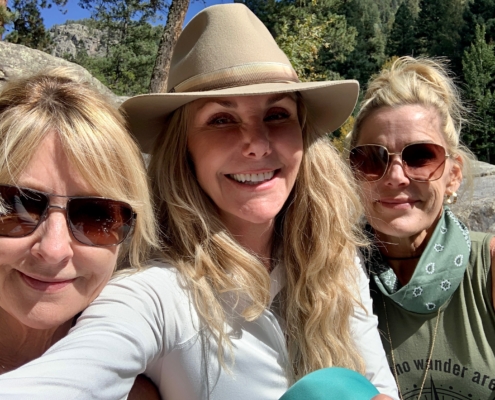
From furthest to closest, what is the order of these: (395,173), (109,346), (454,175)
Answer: (454,175), (395,173), (109,346)

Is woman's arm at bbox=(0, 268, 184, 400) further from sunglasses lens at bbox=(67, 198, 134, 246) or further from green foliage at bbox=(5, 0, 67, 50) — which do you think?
green foliage at bbox=(5, 0, 67, 50)

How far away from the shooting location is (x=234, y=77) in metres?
1.52

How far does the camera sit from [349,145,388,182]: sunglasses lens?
2102 mm

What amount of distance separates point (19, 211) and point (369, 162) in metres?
1.50

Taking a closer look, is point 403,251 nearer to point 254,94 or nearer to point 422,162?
point 422,162

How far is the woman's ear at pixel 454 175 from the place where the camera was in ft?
7.40

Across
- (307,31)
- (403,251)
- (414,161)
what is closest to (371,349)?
(403,251)

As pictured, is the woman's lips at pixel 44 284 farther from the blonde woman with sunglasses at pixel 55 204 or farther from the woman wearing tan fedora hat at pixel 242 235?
the woman wearing tan fedora hat at pixel 242 235

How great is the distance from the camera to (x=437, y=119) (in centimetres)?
219

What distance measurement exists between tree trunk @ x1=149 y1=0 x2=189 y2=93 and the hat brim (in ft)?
22.9

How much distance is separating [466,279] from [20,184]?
175 cm

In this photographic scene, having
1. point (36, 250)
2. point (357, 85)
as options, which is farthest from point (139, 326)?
point (357, 85)

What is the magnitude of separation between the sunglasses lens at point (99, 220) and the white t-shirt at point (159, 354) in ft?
0.51

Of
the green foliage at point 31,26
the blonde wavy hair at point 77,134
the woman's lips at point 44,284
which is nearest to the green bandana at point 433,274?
the blonde wavy hair at point 77,134
